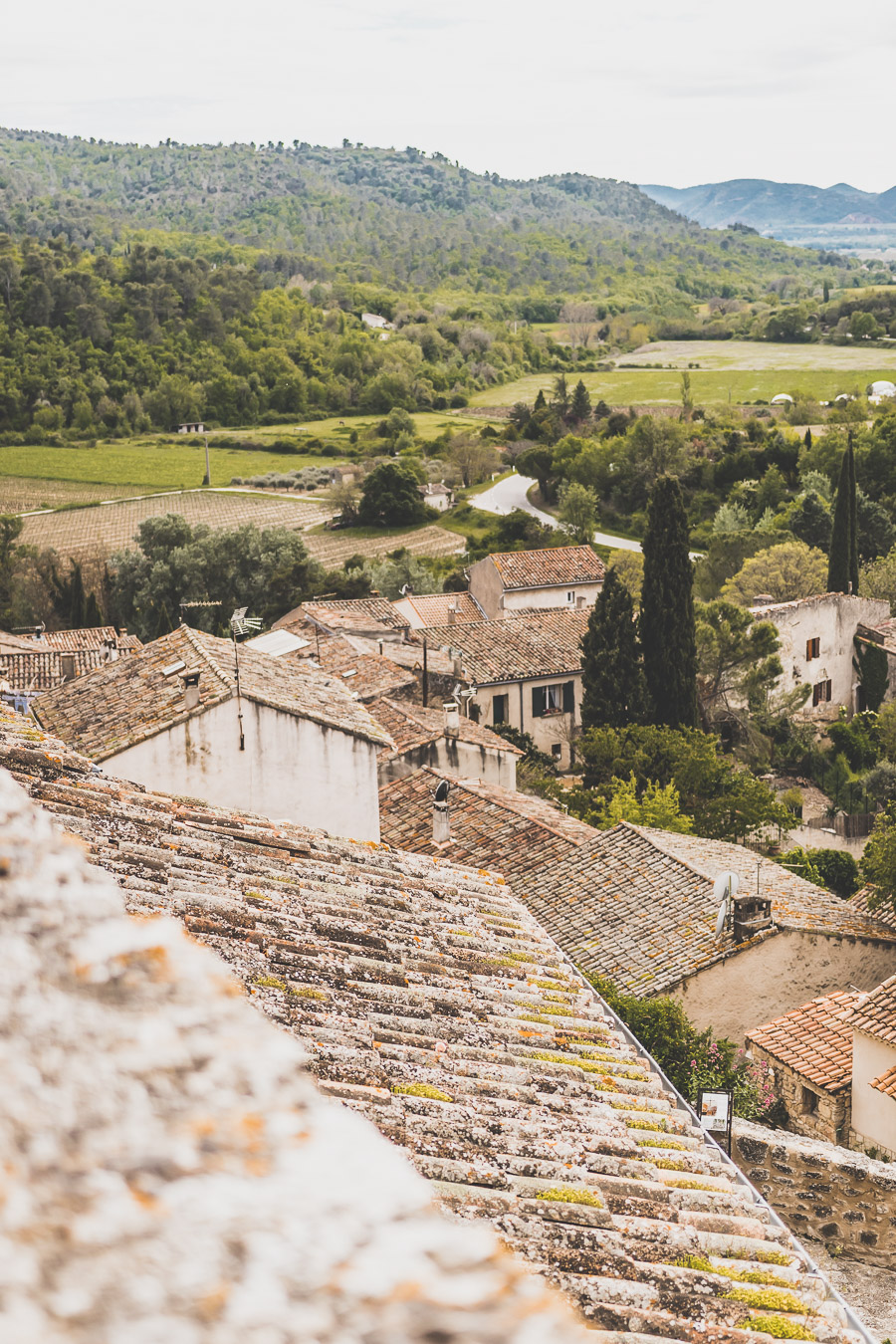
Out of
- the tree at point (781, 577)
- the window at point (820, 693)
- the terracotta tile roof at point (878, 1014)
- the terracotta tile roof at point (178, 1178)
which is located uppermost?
the terracotta tile roof at point (178, 1178)

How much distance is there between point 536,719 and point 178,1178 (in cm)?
3584

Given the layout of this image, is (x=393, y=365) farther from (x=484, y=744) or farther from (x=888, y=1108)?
(x=888, y=1108)

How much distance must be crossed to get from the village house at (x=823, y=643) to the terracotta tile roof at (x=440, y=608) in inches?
415

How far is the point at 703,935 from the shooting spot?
16.2m

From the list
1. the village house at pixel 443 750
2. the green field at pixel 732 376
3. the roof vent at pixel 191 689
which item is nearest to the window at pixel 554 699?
the village house at pixel 443 750

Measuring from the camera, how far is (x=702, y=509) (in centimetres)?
7306

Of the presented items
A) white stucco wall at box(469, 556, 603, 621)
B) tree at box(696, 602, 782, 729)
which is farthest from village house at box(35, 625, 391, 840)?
white stucco wall at box(469, 556, 603, 621)

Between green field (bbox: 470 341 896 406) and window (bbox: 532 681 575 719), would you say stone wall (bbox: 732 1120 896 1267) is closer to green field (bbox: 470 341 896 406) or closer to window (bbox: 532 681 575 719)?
window (bbox: 532 681 575 719)

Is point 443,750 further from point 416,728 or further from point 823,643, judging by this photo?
point 823,643

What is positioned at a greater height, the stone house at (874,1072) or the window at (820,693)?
the stone house at (874,1072)

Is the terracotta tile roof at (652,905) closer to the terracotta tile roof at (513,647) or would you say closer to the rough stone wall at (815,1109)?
the rough stone wall at (815,1109)

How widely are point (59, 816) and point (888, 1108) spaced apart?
9.41 metres

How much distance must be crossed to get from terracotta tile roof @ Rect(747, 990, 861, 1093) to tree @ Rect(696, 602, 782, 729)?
2146cm

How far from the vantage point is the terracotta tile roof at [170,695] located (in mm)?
13352
